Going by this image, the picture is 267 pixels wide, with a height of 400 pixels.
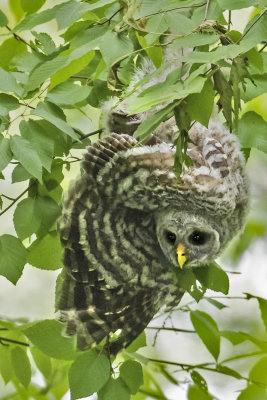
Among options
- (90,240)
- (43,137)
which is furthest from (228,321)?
(43,137)

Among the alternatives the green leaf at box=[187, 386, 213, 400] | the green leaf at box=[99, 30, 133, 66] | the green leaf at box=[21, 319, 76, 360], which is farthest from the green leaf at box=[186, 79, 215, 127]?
the green leaf at box=[187, 386, 213, 400]

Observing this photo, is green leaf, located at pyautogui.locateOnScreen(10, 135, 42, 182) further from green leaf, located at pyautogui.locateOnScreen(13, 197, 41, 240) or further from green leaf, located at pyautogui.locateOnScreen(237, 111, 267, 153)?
green leaf, located at pyautogui.locateOnScreen(237, 111, 267, 153)

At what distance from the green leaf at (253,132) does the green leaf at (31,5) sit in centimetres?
37

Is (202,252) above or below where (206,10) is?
below

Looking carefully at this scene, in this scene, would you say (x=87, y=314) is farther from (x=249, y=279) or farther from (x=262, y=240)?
(x=249, y=279)

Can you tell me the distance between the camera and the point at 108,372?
3.39ft

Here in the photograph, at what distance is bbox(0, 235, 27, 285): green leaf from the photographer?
1.01 metres

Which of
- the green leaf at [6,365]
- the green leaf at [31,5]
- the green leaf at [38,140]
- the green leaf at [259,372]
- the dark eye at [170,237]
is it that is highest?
the green leaf at [31,5]

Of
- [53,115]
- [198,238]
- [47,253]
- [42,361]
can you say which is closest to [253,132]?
[198,238]

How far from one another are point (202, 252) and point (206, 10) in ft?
1.27

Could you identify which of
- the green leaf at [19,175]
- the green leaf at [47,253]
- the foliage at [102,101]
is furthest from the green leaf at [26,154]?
the green leaf at [47,253]

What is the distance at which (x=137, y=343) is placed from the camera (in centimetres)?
113

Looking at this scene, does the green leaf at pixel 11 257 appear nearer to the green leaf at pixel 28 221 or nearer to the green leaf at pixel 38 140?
the green leaf at pixel 28 221

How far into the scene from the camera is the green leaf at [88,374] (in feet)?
3.29
